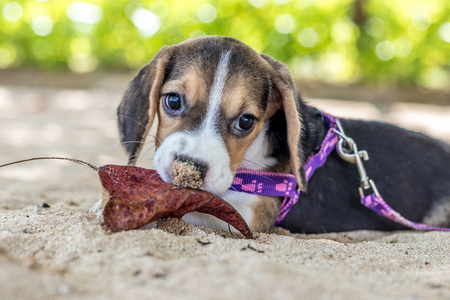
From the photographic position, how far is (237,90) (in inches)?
137

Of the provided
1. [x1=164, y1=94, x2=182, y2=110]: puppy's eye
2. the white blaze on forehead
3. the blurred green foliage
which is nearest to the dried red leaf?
the white blaze on forehead

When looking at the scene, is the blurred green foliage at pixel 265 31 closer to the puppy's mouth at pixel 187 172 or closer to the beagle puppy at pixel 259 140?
the beagle puppy at pixel 259 140

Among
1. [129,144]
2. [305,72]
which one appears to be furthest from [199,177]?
[305,72]

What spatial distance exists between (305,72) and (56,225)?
503 inches

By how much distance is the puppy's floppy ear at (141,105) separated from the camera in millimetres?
3711

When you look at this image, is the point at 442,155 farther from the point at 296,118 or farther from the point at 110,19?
the point at 110,19

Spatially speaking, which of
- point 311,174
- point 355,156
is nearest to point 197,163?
point 311,174

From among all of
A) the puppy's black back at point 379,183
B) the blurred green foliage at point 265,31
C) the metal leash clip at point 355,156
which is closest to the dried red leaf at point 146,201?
the puppy's black back at point 379,183

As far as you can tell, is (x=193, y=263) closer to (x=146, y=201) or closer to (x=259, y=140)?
(x=146, y=201)

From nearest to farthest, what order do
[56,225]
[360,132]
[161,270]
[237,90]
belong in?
[161,270], [56,225], [237,90], [360,132]

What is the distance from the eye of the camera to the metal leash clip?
3.87 meters

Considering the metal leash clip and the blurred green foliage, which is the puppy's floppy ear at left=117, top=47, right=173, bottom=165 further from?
the blurred green foliage

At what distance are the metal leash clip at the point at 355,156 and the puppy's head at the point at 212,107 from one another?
0.49 meters

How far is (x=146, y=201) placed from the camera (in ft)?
9.25
